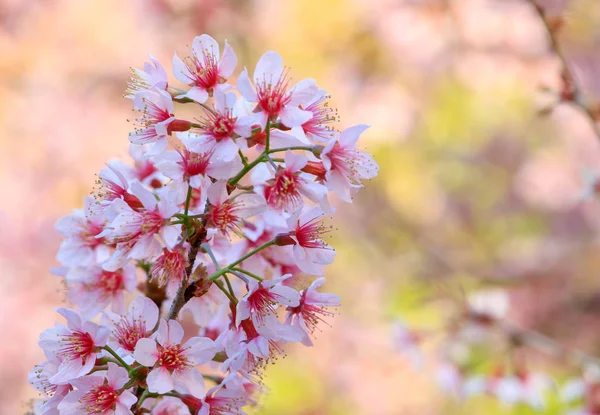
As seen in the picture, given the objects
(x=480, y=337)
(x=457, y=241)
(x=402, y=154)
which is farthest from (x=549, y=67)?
(x=480, y=337)


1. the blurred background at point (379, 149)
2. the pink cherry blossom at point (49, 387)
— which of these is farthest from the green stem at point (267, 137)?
the blurred background at point (379, 149)

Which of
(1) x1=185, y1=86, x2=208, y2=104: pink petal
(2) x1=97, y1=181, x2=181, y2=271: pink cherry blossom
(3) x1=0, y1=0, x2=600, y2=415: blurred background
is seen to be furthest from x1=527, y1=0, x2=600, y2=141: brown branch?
(3) x1=0, y1=0, x2=600, y2=415: blurred background

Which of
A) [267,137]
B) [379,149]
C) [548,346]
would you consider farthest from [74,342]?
[379,149]

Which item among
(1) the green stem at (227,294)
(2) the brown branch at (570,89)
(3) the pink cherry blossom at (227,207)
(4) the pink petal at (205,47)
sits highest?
(2) the brown branch at (570,89)

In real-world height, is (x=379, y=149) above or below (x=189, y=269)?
above

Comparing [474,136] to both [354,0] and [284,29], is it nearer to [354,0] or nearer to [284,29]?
[354,0]

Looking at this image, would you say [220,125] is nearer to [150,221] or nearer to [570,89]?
[150,221]

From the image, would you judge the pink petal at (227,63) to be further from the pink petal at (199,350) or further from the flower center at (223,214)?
the pink petal at (199,350)

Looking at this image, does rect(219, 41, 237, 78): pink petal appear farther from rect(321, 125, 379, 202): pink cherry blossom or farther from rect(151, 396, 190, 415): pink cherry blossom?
rect(151, 396, 190, 415): pink cherry blossom
